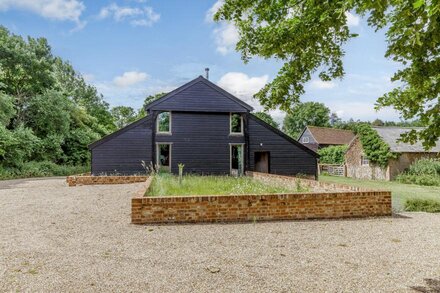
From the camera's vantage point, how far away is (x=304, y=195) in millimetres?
7555

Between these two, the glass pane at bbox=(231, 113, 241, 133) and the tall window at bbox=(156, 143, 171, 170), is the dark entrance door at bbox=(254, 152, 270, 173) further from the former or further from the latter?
the tall window at bbox=(156, 143, 171, 170)

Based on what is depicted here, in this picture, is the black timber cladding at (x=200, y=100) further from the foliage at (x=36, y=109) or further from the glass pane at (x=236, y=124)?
the foliage at (x=36, y=109)

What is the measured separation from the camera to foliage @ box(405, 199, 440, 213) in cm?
933

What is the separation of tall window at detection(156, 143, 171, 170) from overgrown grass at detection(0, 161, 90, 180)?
32.4 feet


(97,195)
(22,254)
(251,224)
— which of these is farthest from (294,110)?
(97,195)

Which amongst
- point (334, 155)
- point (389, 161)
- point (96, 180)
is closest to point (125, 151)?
point (96, 180)

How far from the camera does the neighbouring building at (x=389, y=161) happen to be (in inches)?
982

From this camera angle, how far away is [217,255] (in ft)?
16.3

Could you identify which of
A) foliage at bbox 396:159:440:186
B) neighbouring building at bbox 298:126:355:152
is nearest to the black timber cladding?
foliage at bbox 396:159:440:186

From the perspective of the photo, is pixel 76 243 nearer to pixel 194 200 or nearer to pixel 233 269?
pixel 194 200

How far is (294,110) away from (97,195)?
29.7ft

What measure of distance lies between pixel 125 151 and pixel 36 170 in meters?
10.6

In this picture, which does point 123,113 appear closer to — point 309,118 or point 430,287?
point 309,118

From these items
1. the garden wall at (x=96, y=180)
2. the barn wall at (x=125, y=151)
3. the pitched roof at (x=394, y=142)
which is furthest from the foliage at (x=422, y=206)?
the pitched roof at (x=394, y=142)
